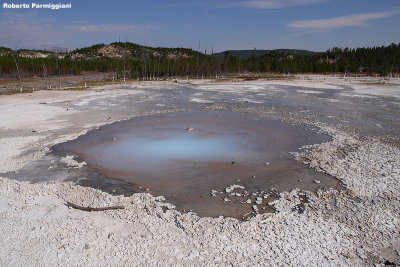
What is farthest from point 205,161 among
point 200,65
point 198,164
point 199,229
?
point 200,65

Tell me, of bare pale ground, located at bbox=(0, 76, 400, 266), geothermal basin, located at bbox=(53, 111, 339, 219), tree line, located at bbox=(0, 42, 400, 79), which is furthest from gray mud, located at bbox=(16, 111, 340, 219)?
tree line, located at bbox=(0, 42, 400, 79)

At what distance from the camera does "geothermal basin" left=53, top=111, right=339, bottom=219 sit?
28.1 ft

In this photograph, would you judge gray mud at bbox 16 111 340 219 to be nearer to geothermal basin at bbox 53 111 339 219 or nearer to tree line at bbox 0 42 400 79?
geothermal basin at bbox 53 111 339 219

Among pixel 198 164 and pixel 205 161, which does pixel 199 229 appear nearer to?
pixel 198 164

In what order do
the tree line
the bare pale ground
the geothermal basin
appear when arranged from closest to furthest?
the bare pale ground
the geothermal basin
the tree line

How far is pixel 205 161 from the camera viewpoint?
36.4 feet

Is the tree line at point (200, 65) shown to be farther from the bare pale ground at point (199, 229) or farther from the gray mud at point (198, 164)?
the bare pale ground at point (199, 229)

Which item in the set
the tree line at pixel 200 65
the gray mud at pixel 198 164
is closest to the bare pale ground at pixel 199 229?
the gray mud at pixel 198 164

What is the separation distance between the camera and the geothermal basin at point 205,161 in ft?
28.1

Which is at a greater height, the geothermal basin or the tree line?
the tree line

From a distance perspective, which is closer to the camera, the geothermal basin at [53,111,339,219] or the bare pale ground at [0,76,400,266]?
the bare pale ground at [0,76,400,266]

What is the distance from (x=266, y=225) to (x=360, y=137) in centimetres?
983

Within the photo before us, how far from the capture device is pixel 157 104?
24.9 metres

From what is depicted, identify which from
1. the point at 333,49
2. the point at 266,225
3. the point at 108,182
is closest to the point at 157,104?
the point at 108,182
